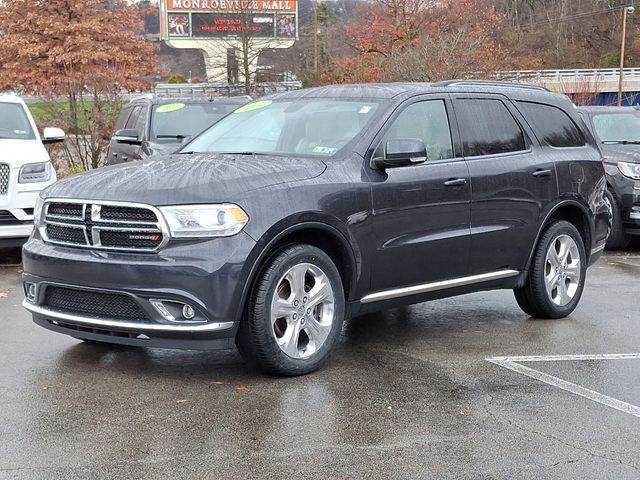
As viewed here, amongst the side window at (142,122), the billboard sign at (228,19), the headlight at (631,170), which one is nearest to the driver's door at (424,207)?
the headlight at (631,170)

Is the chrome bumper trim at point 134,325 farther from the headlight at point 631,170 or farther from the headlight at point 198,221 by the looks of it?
the headlight at point 631,170

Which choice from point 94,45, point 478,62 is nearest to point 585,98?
point 478,62

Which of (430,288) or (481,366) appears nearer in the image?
(481,366)

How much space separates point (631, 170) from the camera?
11109 mm

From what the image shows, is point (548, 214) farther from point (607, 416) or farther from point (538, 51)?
point (538, 51)

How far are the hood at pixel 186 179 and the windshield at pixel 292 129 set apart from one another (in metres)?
0.29

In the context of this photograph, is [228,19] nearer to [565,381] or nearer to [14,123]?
[14,123]

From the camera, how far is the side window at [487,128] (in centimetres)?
644

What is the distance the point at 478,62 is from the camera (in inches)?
986

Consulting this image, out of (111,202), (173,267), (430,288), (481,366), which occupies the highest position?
(111,202)

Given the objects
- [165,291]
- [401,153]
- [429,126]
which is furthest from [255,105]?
[165,291]

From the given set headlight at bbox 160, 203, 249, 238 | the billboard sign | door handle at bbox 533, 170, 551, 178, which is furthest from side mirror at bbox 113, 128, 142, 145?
the billboard sign

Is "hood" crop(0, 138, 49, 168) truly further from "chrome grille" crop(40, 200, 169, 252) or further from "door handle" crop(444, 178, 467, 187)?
"door handle" crop(444, 178, 467, 187)

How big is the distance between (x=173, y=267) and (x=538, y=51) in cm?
8783
